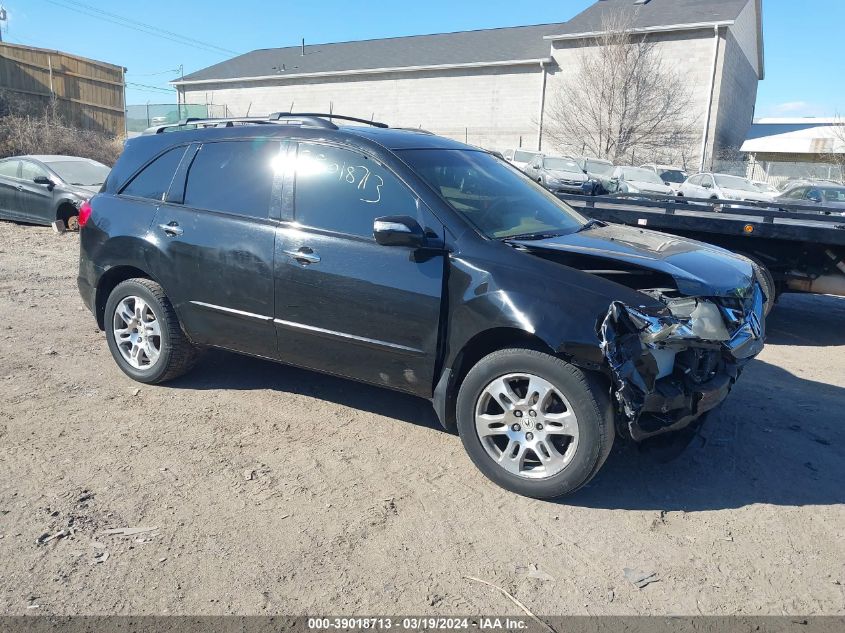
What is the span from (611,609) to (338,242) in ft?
8.13

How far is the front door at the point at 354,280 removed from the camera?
3932 millimetres

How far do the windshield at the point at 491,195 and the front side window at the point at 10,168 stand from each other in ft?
36.3

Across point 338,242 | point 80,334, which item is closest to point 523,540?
point 338,242

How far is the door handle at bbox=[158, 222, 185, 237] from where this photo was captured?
189 inches

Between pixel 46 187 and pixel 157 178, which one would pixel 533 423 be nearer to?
pixel 157 178

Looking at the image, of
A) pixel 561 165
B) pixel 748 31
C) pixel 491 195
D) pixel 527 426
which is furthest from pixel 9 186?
pixel 748 31

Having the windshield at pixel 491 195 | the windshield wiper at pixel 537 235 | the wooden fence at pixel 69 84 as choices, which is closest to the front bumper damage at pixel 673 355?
the windshield wiper at pixel 537 235

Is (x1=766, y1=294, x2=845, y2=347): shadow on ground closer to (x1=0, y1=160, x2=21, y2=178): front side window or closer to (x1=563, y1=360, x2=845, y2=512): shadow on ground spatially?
(x1=563, y1=360, x2=845, y2=512): shadow on ground

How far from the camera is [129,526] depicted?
3.32 metres

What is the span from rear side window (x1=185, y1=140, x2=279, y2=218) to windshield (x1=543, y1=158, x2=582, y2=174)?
20.6 meters

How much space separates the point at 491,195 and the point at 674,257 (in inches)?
46.6

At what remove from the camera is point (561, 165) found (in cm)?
2442

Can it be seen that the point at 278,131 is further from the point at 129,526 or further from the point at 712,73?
the point at 712,73

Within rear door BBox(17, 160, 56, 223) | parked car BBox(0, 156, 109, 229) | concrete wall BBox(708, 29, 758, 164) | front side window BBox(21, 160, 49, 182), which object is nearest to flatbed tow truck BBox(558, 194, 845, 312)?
parked car BBox(0, 156, 109, 229)
